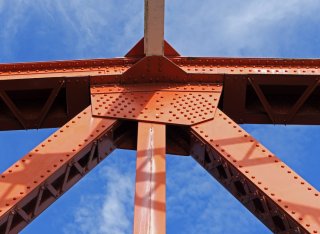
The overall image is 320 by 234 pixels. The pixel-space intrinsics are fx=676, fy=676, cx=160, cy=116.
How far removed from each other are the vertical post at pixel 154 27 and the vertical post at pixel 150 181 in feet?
3.69

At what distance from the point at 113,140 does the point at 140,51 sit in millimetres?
1636

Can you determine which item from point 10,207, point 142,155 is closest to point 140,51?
point 142,155

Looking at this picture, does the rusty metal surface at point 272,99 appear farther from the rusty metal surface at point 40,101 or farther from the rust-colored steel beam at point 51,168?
the rusty metal surface at point 40,101

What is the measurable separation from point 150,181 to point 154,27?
7.78 feet

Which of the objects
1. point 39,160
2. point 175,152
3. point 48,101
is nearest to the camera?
point 39,160

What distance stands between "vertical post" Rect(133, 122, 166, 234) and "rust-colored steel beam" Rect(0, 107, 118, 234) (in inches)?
22.8

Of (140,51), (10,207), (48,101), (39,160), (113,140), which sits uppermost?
(140,51)

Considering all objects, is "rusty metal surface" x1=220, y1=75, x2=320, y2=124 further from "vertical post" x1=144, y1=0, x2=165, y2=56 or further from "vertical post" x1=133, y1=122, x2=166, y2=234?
"vertical post" x1=133, y1=122, x2=166, y2=234

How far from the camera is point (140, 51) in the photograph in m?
9.70

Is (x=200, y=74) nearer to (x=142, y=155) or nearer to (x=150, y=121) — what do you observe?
(x=150, y=121)

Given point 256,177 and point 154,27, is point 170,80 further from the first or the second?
point 256,177

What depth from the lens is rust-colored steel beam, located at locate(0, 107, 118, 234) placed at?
7066 mm

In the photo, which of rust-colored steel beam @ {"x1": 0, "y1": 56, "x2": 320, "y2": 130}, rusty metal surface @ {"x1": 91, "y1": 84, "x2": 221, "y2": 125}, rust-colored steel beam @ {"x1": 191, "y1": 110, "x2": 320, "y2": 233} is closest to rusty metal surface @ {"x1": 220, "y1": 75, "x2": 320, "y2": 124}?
rust-colored steel beam @ {"x1": 0, "y1": 56, "x2": 320, "y2": 130}

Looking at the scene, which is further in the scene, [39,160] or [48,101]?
[48,101]
